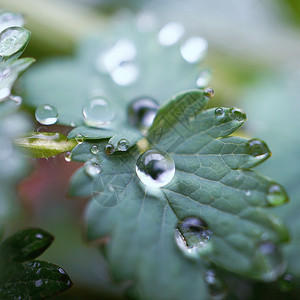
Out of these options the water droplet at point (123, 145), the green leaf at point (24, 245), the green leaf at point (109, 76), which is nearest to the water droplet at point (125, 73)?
the green leaf at point (109, 76)

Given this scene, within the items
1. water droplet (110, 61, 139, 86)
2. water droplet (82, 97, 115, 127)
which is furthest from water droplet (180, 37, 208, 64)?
water droplet (82, 97, 115, 127)

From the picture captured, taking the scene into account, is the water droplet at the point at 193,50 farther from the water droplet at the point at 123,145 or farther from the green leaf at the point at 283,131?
the water droplet at the point at 123,145

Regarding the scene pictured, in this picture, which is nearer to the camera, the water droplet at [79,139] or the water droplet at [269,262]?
the water droplet at [79,139]

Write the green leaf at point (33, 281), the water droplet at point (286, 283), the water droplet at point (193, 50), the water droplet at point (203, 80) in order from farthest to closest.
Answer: the water droplet at point (193, 50) < the water droplet at point (286, 283) < the water droplet at point (203, 80) < the green leaf at point (33, 281)

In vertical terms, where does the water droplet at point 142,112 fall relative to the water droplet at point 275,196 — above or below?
below

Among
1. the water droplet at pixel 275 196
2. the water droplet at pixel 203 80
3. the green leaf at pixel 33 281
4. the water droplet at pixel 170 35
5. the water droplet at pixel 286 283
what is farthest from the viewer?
the water droplet at pixel 170 35

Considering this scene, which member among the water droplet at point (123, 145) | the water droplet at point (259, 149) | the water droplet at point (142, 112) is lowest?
the water droplet at point (142, 112)
